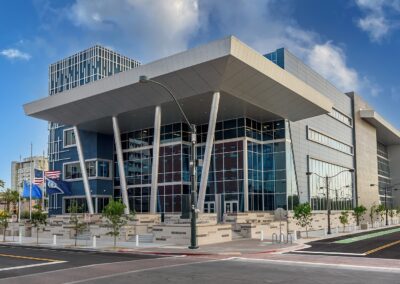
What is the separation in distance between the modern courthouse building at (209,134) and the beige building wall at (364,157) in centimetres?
480

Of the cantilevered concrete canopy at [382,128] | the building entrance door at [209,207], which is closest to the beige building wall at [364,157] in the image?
the cantilevered concrete canopy at [382,128]

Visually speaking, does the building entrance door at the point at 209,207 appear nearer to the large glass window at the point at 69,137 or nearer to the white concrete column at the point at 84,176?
the white concrete column at the point at 84,176

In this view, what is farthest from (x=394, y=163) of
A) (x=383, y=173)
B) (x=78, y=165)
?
(x=78, y=165)

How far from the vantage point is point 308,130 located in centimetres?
6253

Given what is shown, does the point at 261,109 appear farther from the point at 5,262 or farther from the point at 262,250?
the point at 5,262

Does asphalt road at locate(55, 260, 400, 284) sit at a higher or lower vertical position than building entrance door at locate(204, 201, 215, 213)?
lower

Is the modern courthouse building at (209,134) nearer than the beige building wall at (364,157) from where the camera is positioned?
Yes

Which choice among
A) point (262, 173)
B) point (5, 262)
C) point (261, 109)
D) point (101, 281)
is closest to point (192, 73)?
point (261, 109)

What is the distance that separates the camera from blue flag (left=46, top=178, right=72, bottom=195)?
63.2 m

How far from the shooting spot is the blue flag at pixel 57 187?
6324 cm

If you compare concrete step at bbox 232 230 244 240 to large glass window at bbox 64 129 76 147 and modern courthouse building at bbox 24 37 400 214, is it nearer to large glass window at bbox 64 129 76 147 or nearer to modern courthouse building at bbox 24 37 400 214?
modern courthouse building at bbox 24 37 400 214

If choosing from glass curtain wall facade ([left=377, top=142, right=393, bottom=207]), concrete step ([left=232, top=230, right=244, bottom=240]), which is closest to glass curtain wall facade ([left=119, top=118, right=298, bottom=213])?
concrete step ([left=232, top=230, right=244, bottom=240])

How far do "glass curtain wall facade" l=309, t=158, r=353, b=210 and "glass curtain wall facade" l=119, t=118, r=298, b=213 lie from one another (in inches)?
271

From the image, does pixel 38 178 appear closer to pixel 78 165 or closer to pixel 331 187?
pixel 78 165
